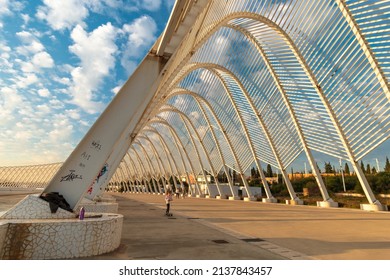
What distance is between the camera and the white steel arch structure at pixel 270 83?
7797 mm

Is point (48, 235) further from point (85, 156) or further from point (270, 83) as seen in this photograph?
point (270, 83)

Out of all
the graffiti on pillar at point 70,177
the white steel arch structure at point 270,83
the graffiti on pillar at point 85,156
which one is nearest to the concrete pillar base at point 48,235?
the graffiti on pillar at point 70,177

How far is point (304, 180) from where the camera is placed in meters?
60.7

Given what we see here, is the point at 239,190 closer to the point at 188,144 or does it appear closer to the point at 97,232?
the point at 188,144

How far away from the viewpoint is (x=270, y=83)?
96.0 ft

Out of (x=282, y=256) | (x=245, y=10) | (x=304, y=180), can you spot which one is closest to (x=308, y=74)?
(x=245, y=10)

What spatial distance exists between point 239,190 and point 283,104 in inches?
1210

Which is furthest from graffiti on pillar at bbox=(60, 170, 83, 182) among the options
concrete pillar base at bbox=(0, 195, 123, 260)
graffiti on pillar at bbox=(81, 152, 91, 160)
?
concrete pillar base at bbox=(0, 195, 123, 260)

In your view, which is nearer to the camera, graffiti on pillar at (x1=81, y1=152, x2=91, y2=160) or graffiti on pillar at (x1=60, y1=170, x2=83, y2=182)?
graffiti on pillar at (x1=60, y1=170, x2=83, y2=182)

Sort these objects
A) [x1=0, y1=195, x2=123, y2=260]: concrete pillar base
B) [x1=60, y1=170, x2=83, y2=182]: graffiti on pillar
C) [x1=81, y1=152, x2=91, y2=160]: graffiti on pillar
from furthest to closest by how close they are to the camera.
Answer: [x1=81, y1=152, x2=91, y2=160]: graffiti on pillar < [x1=60, y1=170, x2=83, y2=182]: graffiti on pillar < [x1=0, y1=195, x2=123, y2=260]: concrete pillar base

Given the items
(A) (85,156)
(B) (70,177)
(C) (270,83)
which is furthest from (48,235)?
(C) (270,83)

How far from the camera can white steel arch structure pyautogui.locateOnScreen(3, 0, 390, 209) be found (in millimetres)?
7797

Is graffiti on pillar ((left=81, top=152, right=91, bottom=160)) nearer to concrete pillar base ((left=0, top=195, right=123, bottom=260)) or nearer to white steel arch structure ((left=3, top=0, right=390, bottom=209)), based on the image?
white steel arch structure ((left=3, top=0, right=390, bottom=209))

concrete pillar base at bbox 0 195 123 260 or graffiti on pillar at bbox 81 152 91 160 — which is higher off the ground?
graffiti on pillar at bbox 81 152 91 160
